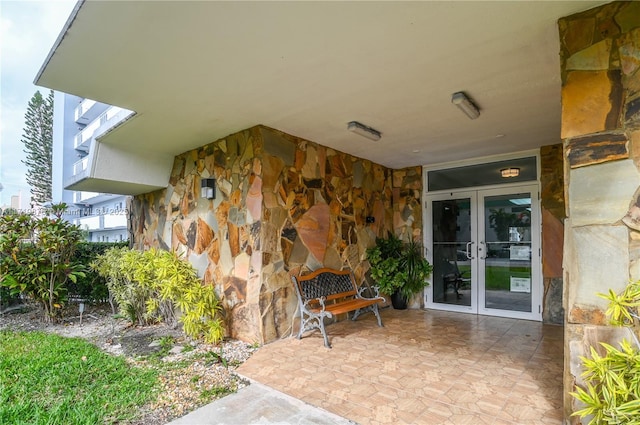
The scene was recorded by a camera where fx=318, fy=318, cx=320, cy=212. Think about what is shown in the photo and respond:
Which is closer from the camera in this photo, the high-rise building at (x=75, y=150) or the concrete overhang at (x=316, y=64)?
the concrete overhang at (x=316, y=64)

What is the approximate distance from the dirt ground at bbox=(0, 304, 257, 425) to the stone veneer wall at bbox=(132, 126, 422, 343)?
0.57 meters

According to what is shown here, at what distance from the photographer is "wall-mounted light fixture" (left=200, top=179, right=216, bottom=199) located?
4.36m

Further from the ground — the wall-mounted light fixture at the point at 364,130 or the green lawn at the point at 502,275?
the wall-mounted light fixture at the point at 364,130

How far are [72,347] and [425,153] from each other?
5.32m

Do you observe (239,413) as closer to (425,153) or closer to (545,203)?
(425,153)

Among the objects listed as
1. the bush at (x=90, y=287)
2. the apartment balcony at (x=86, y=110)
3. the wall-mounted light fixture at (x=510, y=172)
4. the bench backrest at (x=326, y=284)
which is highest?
the apartment balcony at (x=86, y=110)

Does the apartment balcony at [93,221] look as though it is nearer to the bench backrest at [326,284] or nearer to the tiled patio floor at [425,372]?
the bench backrest at [326,284]

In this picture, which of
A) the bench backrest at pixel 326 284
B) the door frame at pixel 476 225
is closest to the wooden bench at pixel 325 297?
the bench backrest at pixel 326 284

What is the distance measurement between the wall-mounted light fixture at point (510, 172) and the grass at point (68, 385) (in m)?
5.37

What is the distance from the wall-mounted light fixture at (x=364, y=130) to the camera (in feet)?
12.5

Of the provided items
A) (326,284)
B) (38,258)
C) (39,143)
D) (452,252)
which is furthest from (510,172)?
(39,143)

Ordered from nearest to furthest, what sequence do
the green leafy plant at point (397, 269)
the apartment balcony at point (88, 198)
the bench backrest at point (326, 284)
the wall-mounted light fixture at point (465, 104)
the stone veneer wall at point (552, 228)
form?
1. the wall-mounted light fixture at point (465, 104)
2. the bench backrest at point (326, 284)
3. the stone veneer wall at point (552, 228)
4. the green leafy plant at point (397, 269)
5. the apartment balcony at point (88, 198)

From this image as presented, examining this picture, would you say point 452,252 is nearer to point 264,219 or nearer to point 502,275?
point 502,275

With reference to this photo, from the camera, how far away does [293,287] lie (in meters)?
4.09
